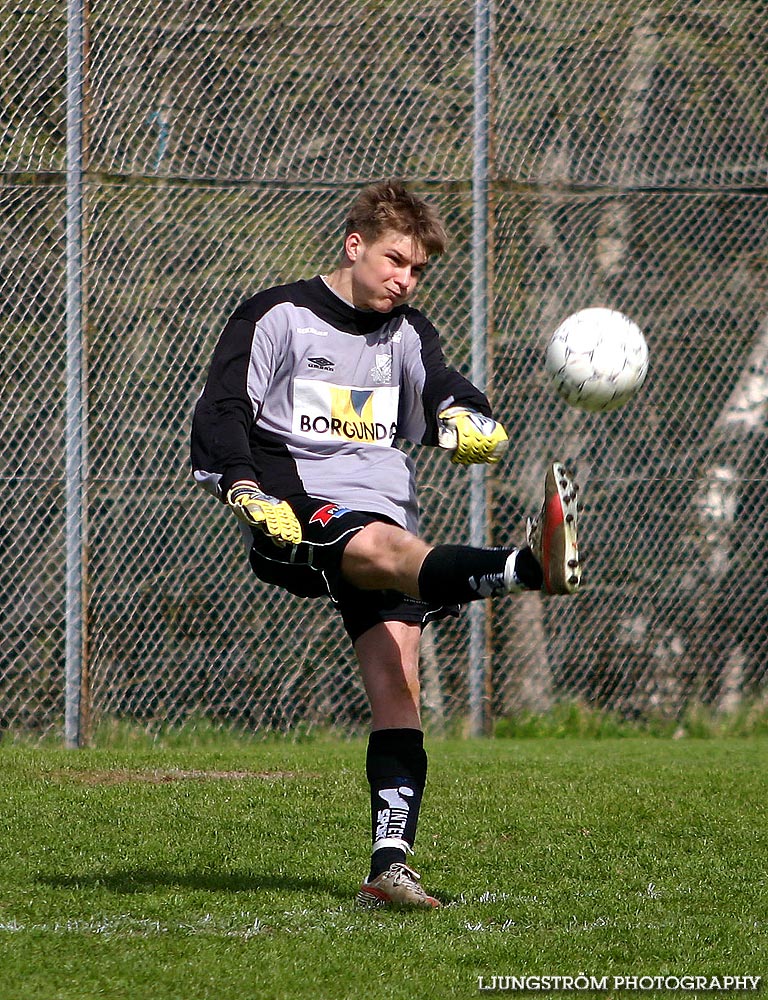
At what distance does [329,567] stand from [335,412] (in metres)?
0.55

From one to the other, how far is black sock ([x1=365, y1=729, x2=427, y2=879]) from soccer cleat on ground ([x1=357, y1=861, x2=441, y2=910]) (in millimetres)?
54

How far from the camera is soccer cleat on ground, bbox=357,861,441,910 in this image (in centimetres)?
403

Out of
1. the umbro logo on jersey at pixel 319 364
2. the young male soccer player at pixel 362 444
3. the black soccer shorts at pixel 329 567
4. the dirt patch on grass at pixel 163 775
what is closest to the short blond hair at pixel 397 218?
the young male soccer player at pixel 362 444

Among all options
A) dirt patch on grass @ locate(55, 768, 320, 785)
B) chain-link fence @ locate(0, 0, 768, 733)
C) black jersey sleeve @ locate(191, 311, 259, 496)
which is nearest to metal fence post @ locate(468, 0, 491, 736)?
chain-link fence @ locate(0, 0, 768, 733)

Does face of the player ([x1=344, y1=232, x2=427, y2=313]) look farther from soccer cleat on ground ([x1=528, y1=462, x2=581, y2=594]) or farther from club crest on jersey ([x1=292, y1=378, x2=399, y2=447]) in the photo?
soccer cleat on ground ([x1=528, y1=462, x2=581, y2=594])

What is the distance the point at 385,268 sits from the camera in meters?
4.34

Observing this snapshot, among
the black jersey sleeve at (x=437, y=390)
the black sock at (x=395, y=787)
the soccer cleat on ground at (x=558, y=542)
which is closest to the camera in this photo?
the soccer cleat on ground at (x=558, y=542)

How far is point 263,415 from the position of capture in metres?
4.40

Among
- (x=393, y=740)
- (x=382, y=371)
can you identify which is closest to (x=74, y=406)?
(x=382, y=371)

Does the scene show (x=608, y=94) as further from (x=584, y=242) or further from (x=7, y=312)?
(x=7, y=312)

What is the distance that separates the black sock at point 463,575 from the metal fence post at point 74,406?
427 cm

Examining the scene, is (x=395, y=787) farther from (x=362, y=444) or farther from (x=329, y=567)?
(x=362, y=444)

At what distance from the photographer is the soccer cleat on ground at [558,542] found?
3572 millimetres

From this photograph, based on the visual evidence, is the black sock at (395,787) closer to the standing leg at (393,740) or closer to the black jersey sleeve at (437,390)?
the standing leg at (393,740)
